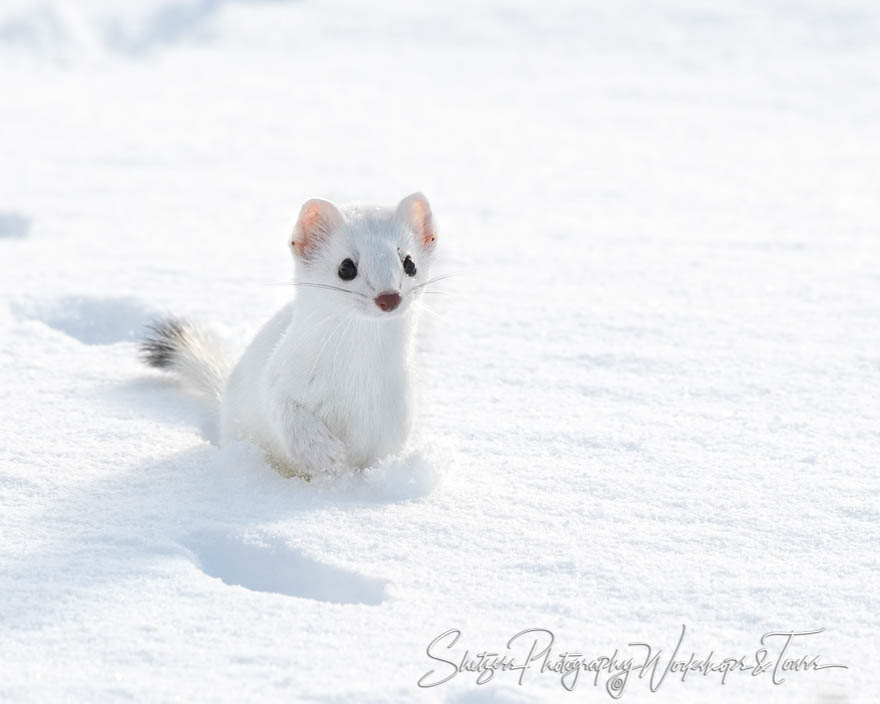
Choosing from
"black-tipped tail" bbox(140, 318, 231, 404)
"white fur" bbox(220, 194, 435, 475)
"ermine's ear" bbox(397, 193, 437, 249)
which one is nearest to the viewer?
"white fur" bbox(220, 194, 435, 475)

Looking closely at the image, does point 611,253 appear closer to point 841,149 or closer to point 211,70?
point 841,149

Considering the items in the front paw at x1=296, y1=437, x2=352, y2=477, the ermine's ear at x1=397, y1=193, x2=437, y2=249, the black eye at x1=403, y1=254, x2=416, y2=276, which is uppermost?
the ermine's ear at x1=397, y1=193, x2=437, y2=249

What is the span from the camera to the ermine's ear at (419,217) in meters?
2.82

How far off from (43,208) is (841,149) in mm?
4350

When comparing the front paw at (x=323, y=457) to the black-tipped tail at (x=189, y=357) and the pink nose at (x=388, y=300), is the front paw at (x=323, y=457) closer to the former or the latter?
the pink nose at (x=388, y=300)

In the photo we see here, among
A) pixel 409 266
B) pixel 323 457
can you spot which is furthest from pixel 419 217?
pixel 323 457

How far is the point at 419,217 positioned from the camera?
2863mm

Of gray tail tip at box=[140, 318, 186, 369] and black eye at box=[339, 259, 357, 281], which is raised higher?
black eye at box=[339, 259, 357, 281]

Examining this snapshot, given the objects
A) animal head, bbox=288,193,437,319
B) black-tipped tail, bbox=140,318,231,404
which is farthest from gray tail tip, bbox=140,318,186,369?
animal head, bbox=288,193,437,319

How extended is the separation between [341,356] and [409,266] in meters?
0.25

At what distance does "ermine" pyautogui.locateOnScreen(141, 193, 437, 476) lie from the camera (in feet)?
8.80

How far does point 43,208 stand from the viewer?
527 centimetres

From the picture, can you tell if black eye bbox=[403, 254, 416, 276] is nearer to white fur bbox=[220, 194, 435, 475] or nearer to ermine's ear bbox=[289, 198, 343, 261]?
white fur bbox=[220, 194, 435, 475]

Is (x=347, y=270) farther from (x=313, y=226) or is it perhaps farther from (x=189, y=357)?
(x=189, y=357)
